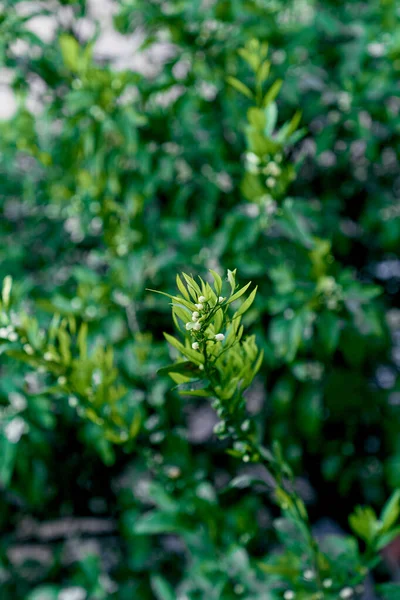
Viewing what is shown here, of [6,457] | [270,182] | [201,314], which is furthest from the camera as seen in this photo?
[6,457]

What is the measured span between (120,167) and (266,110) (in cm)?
69

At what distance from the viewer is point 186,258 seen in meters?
1.75

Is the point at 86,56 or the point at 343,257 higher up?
the point at 86,56

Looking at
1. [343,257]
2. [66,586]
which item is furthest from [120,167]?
[66,586]

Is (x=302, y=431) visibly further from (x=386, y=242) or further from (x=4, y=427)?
(x=4, y=427)

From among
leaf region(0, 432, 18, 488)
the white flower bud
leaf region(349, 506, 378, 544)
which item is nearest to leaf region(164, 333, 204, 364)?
leaf region(349, 506, 378, 544)

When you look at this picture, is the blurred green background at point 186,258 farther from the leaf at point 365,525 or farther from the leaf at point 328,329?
the leaf at point 365,525

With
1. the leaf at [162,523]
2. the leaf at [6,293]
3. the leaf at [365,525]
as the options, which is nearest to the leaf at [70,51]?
the leaf at [6,293]

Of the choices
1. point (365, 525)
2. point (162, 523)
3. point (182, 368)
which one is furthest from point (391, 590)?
point (182, 368)

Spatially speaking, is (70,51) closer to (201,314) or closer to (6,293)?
(6,293)

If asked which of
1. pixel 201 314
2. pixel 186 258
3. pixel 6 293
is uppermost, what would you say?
pixel 201 314

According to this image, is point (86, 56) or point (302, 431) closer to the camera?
point (86, 56)

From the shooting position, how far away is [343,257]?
2.09 metres

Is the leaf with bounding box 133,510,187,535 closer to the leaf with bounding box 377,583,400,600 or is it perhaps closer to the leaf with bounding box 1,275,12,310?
the leaf with bounding box 377,583,400,600
